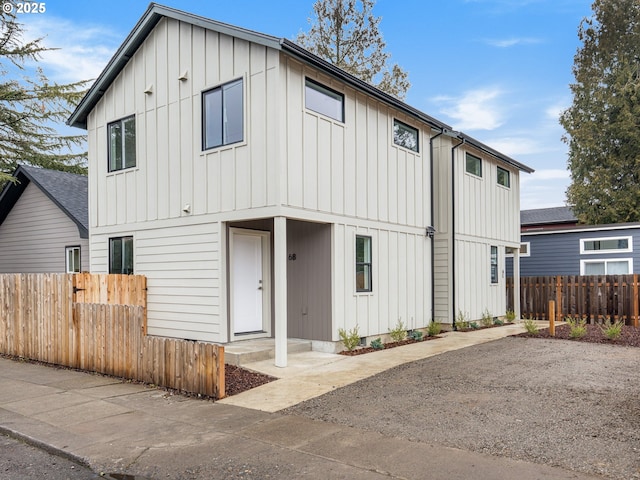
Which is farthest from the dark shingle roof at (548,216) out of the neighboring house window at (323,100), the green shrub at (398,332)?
the neighboring house window at (323,100)

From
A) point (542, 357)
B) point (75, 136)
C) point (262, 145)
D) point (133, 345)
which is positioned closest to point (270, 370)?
point (133, 345)

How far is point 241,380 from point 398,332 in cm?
454

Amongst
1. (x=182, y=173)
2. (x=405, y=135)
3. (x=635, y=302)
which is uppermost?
(x=405, y=135)

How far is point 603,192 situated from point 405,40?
13.7 metres

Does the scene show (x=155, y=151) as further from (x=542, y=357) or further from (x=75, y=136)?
(x=75, y=136)

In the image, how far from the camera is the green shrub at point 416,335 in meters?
11.9

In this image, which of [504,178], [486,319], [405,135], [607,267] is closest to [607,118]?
[607,267]

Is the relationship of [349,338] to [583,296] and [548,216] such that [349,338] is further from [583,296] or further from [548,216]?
[548,216]

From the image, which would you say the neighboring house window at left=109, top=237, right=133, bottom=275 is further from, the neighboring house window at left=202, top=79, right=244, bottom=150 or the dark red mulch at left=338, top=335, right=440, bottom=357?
the dark red mulch at left=338, top=335, right=440, bottom=357

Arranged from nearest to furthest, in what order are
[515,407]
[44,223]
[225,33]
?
[515,407], [225,33], [44,223]

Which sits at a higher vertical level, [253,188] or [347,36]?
[347,36]

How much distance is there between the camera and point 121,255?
12016 mm

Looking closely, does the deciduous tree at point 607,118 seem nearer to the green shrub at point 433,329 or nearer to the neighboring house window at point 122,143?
the green shrub at point 433,329

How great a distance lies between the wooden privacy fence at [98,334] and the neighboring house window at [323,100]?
467 cm
